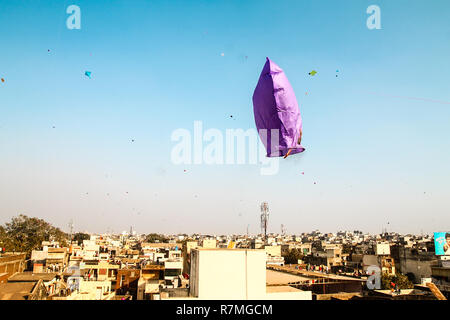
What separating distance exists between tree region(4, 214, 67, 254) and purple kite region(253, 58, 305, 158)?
1481 inches

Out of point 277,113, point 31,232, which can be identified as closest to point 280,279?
point 277,113

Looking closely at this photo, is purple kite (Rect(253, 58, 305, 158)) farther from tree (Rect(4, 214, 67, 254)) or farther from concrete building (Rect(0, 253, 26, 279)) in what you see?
tree (Rect(4, 214, 67, 254))

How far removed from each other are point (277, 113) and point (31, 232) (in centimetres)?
4251

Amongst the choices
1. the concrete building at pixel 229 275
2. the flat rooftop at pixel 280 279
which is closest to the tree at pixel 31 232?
the flat rooftop at pixel 280 279

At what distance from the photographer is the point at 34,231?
4184cm

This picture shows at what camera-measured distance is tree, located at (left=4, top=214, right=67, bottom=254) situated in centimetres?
3941

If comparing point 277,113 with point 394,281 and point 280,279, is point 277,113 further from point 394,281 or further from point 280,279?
point 394,281

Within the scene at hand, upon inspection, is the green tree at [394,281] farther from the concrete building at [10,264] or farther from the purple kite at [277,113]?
the concrete building at [10,264]

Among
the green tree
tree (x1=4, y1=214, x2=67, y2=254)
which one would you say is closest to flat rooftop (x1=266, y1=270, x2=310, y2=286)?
the green tree

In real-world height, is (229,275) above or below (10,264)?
above

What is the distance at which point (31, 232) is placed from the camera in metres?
41.6
